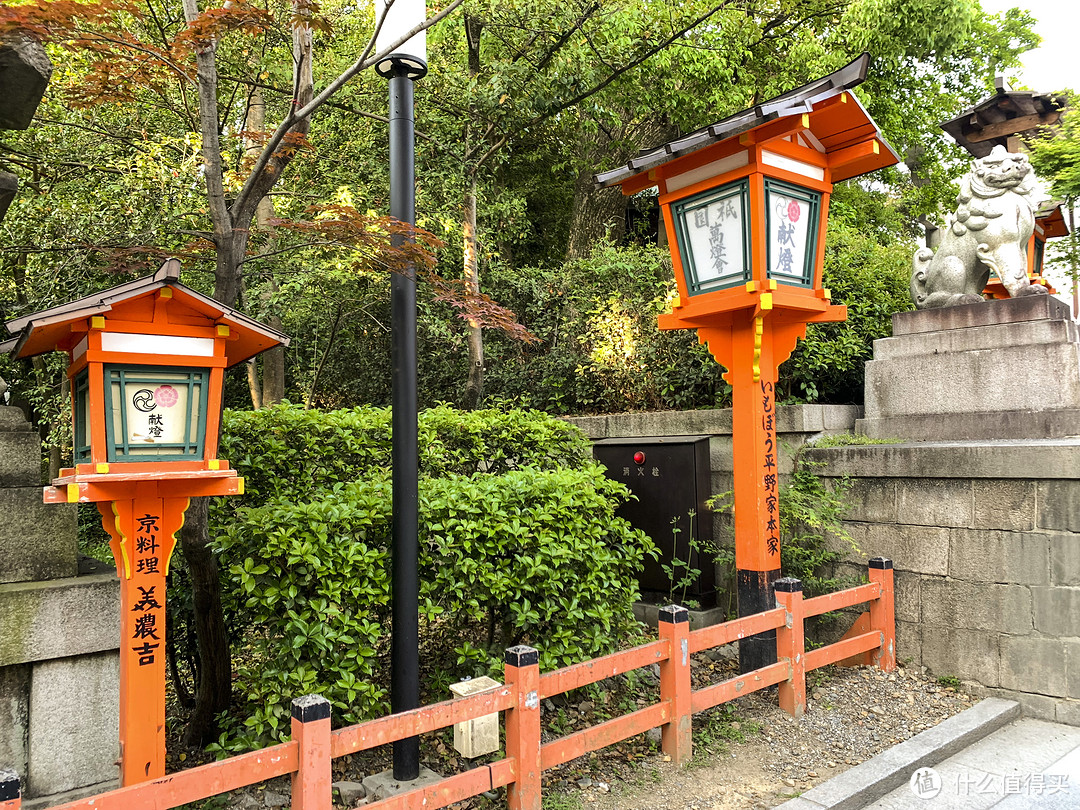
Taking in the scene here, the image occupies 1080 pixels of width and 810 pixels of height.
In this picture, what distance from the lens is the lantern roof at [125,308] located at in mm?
2711

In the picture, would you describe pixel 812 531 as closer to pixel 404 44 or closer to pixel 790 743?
pixel 790 743

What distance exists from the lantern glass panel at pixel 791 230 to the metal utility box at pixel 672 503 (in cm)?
182

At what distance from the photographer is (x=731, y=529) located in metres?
6.34

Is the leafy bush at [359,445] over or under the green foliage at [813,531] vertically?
over

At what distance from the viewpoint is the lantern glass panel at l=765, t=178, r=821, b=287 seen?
15.1 feet

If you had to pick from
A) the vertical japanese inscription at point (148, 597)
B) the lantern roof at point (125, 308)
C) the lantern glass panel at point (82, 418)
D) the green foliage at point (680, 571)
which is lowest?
the green foliage at point (680, 571)

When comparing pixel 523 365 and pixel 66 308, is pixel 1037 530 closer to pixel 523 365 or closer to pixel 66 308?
pixel 66 308

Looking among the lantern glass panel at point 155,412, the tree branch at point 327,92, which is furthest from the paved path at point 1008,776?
the tree branch at point 327,92

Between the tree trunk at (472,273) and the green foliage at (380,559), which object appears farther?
the tree trunk at (472,273)

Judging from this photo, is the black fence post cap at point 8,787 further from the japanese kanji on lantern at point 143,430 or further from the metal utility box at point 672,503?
the metal utility box at point 672,503

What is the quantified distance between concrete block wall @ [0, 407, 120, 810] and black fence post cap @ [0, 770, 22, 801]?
1365 millimetres

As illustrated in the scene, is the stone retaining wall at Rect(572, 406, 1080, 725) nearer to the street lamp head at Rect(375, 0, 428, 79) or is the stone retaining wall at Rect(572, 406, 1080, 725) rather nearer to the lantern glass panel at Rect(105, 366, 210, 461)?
the street lamp head at Rect(375, 0, 428, 79)

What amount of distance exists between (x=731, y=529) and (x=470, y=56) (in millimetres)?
7114

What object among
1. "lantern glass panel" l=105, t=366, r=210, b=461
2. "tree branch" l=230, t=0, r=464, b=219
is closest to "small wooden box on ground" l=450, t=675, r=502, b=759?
"lantern glass panel" l=105, t=366, r=210, b=461
